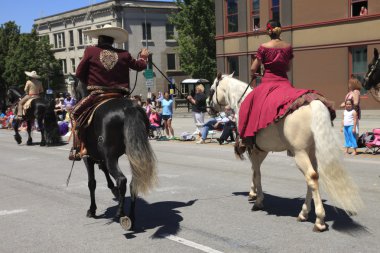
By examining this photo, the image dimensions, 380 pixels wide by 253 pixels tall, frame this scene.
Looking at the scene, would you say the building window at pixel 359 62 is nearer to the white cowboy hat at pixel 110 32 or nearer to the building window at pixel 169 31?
the white cowboy hat at pixel 110 32

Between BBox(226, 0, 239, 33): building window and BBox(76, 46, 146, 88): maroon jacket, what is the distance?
92.9ft

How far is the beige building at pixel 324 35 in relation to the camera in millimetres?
26469

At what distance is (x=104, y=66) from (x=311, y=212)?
3347 millimetres

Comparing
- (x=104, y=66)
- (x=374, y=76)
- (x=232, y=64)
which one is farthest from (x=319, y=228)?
(x=232, y=64)

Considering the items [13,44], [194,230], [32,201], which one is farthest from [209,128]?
[13,44]

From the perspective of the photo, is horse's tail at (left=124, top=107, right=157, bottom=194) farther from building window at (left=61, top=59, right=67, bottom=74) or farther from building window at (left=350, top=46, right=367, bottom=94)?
building window at (left=61, top=59, right=67, bottom=74)

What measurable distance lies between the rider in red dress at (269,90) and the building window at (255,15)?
26.3 metres

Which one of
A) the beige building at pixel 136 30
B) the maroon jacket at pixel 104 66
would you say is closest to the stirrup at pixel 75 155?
the maroon jacket at pixel 104 66

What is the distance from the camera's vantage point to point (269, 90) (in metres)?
6.02

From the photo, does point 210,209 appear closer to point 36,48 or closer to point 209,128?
point 209,128

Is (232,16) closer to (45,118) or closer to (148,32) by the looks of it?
(45,118)

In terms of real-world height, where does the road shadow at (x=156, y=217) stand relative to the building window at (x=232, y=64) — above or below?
below

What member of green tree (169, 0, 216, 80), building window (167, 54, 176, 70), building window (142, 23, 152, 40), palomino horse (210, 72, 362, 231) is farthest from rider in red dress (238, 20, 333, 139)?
building window (167, 54, 176, 70)

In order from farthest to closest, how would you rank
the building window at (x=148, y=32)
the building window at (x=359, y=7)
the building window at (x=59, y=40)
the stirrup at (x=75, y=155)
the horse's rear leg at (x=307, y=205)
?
the building window at (x=59, y=40) < the building window at (x=148, y=32) < the building window at (x=359, y=7) < the stirrup at (x=75, y=155) < the horse's rear leg at (x=307, y=205)
